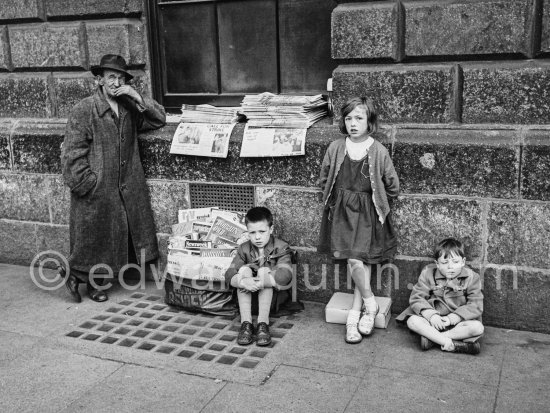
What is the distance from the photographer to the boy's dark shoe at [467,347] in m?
4.29

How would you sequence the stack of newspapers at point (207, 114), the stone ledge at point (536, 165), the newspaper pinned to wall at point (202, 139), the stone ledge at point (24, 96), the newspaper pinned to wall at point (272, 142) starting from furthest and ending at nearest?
the stone ledge at point (24, 96) → the stack of newspapers at point (207, 114) → the newspaper pinned to wall at point (202, 139) → the newspaper pinned to wall at point (272, 142) → the stone ledge at point (536, 165)

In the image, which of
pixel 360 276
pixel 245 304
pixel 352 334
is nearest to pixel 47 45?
pixel 245 304

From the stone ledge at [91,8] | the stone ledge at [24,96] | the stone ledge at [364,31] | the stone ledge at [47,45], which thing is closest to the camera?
the stone ledge at [364,31]

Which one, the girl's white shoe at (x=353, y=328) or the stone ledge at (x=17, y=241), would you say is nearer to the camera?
the girl's white shoe at (x=353, y=328)

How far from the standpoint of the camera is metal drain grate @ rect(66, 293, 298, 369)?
443 centimetres

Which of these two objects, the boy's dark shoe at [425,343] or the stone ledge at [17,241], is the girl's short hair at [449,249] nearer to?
the boy's dark shoe at [425,343]

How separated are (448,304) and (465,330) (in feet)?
0.78

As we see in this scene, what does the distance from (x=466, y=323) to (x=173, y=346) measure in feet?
6.31

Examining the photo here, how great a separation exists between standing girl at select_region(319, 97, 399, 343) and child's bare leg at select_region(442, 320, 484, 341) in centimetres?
55

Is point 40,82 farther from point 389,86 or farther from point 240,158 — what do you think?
point 389,86

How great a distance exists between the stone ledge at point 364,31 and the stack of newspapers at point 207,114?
1.01m

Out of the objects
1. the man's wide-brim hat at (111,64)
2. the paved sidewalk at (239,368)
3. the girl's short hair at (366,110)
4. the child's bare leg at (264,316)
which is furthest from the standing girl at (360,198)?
the man's wide-brim hat at (111,64)

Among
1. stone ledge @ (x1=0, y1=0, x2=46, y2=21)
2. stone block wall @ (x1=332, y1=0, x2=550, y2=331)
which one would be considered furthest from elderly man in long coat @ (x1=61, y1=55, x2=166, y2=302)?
stone block wall @ (x1=332, y1=0, x2=550, y2=331)

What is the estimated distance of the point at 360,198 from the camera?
4664mm
